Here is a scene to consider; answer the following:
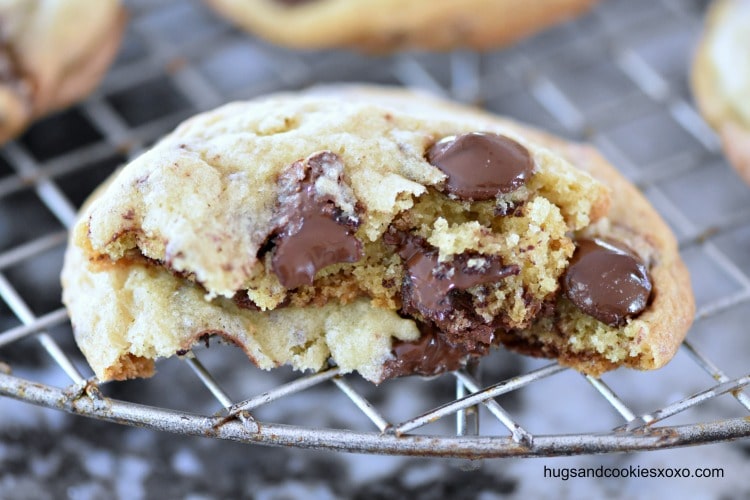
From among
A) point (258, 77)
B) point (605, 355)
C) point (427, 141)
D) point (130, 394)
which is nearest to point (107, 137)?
point (258, 77)

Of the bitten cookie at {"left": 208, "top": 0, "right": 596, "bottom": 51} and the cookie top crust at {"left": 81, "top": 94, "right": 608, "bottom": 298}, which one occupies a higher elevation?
the bitten cookie at {"left": 208, "top": 0, "right": 596, "bottom": 51}

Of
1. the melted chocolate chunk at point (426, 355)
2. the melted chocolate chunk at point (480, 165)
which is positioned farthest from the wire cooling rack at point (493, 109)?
the melted chocolate chunk at point (480, 165)

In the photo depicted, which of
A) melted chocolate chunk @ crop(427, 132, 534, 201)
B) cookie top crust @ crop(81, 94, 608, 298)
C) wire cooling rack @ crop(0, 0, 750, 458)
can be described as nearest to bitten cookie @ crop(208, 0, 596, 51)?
wire cooling rack @ crop(0, 0, 750, 458)

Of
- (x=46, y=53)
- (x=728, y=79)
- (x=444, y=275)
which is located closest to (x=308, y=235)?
(x=444, y=275)

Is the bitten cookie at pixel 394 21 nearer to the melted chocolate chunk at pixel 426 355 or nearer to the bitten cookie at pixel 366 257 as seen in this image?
the bitten cookie at pixel 366 257

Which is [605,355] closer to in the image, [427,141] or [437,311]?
[437,311]

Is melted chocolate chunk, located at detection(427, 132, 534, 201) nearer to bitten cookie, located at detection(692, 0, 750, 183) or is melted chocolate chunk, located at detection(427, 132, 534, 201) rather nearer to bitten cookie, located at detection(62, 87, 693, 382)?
bitten cookie, located at detection(62, 87, 693, 382)

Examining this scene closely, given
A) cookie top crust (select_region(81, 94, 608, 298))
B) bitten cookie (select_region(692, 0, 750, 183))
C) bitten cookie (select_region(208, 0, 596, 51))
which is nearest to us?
cookie top crust (select_region(81, 94, 608, 298))
